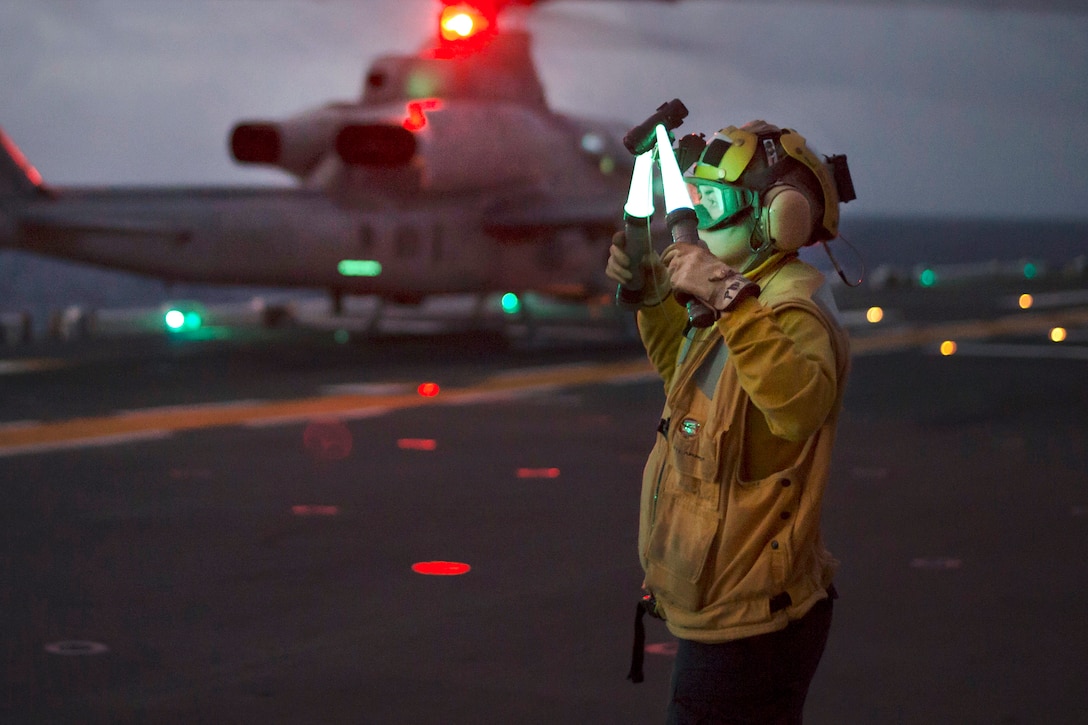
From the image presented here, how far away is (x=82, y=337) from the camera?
23656mm

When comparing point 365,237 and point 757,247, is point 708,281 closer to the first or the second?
point 757,247

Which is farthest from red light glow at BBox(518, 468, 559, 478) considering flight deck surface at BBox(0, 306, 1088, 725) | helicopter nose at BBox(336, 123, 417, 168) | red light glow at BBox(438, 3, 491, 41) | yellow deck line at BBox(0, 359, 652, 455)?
helicopter nose at BBox(336, 123, 417, 168)

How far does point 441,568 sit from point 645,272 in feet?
15.2

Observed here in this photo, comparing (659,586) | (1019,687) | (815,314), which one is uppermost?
(815,314)

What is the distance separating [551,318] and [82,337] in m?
8.97

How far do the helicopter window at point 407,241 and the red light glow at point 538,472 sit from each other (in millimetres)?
9944

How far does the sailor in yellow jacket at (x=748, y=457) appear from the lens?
322 cm

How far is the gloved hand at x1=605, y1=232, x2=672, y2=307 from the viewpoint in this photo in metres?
3.60

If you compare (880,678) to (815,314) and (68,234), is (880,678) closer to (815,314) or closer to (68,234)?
(815,314)

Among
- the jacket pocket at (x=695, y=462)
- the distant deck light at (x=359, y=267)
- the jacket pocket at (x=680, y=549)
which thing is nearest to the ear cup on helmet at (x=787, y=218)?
the jacket pocket at (x=695, y=462)

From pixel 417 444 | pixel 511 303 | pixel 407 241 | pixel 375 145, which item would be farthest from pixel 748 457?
pixel 511 303

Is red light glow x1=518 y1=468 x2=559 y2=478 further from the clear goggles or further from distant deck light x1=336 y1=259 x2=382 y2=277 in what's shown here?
distant deck light x1=336 y1=259 x2=382 y2=277

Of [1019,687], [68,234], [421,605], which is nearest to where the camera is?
[1019,687]

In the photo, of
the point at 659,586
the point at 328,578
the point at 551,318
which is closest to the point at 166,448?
the point at 328,578
